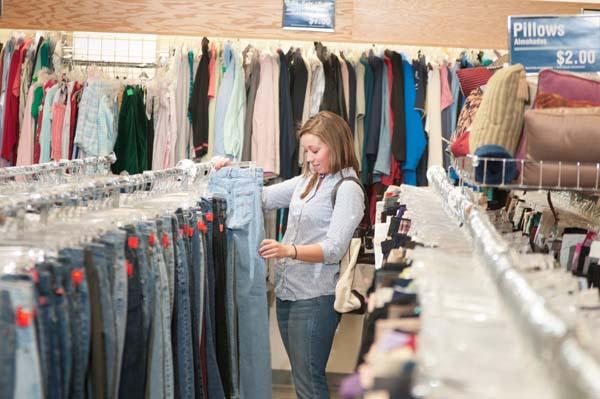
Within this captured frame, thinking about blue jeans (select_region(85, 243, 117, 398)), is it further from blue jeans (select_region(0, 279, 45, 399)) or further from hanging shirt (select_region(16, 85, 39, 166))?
hanging shirt (select_region(16, 85, 39, 166))

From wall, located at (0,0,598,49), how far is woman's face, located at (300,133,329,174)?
2.31 metres

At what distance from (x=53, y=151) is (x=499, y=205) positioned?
3.07m

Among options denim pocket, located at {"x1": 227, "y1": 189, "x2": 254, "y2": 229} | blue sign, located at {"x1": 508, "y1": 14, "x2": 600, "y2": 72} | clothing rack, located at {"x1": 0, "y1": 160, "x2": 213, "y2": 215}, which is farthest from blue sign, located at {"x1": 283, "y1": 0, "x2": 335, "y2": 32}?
blue sign, located at {"x1": 508, "y1": 14, "x2": 600, "y2": 72}

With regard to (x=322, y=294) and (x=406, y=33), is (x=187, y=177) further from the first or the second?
(x=406, y=33)

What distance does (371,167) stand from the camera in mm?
5453

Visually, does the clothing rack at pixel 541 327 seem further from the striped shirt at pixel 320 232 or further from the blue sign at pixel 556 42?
the striped shirt at pixel 320 232

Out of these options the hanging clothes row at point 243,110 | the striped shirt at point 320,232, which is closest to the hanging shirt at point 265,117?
the hanging clothes row at point 243,110

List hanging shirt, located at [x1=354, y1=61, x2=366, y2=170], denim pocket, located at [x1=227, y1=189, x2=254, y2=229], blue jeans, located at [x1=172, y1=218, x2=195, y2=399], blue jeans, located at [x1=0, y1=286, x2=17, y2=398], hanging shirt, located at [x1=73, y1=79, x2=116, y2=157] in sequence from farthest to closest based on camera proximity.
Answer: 1. hanging shirt, located at [x1=354, y1=61, x2=366, y2=170]
2. hanging shirt, located at [x1=73, y1=79, x2=116, y2=157]
3. denim pocket, located at [x1=227, y1=189, x2=254, y2=229]
4. blue jeans, located at [x1=172, y1=218, x2=195, y2=399]
5. blue jeans, located at [x1=0, y1=286, x2=17, y2=398]

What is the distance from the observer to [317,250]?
3412 mm

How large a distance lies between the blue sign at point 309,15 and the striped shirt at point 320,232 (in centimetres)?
233

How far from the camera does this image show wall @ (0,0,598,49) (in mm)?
5715

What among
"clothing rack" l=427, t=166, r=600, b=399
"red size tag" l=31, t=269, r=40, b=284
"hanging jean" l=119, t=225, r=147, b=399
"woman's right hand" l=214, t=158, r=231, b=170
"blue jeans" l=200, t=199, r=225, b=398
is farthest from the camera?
"woman's right hand" l=214, t=158, r=231, b=170

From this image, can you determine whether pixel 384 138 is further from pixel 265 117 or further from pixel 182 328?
pixel 182 328

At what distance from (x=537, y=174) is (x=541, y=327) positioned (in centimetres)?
95
